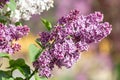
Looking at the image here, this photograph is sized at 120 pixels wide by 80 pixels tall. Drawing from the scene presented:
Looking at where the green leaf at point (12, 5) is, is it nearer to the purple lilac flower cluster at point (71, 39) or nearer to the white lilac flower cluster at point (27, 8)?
the white lilac flower cluster at point (27, 8)

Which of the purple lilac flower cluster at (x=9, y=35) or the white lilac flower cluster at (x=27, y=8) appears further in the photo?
the white lilac flower cluster at (x=27, y=8)

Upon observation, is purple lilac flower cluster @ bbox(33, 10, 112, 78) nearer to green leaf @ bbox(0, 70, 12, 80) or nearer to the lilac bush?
the lilac bush

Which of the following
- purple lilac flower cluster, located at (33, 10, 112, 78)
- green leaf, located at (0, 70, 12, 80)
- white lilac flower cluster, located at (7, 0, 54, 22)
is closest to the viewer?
purple lilac flower cluster, located at (33, 10, 112, 78)

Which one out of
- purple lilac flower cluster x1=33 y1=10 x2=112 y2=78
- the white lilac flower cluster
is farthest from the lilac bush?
the white lilac flower cluster

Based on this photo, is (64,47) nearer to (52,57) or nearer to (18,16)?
(52,57)

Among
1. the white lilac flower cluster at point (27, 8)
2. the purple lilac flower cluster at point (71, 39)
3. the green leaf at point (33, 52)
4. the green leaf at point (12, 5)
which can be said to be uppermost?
the white lilac flower cluster at point (27, 8)

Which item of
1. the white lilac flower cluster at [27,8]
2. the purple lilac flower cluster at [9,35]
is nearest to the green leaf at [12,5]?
the white lilac flower cluster at [27,8]

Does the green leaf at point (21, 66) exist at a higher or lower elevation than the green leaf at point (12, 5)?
lower
